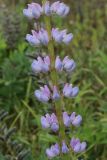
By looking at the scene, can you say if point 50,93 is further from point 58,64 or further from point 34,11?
point 34,11

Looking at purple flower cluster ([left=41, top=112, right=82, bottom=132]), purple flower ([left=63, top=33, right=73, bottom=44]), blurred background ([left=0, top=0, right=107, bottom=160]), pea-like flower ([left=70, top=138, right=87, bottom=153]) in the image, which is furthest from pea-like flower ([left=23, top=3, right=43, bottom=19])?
blurred background ([left=0, top=0, right=107, bottom=160])

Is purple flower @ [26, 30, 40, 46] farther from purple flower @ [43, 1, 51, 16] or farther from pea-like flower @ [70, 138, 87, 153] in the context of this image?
pea-like flower @ [70, 138, 87, 153]

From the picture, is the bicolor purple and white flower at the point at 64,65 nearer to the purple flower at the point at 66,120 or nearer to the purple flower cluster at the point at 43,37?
the purple flower cluster at the point at 43,37

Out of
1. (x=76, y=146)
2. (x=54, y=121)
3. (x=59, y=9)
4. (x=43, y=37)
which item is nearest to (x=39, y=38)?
(x=43, y=37)

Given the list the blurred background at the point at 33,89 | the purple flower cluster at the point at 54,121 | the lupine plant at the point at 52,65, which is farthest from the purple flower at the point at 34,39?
the blurred background at the point at 33,89

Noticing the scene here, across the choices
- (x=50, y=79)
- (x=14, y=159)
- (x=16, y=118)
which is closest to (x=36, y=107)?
(x=16, y=118)
